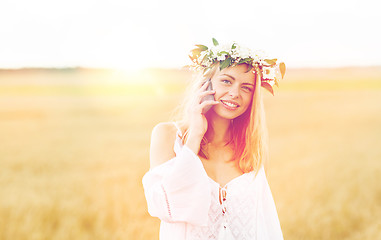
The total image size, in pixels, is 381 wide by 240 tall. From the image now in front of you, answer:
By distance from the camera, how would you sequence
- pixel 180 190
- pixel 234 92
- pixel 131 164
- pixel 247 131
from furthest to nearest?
1. pixel 131 164
2. pixel 247 131
3. pixel 234 92
4. pixel 180 190

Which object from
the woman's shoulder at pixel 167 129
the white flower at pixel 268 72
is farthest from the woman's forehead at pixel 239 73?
the woman's shoulder at pixel 167 129

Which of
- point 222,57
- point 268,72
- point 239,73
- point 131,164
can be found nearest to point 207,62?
point 222,57

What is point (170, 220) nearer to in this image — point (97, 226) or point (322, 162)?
point (97, 226)

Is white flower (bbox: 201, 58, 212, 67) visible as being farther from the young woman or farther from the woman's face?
the woman's face

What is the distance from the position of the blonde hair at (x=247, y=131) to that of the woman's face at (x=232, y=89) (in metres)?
0.06

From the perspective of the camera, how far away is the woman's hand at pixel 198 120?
7.62 feet

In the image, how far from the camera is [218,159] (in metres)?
2.66

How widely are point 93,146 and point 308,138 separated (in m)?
4.30

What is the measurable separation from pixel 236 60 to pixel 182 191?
2.64 ft

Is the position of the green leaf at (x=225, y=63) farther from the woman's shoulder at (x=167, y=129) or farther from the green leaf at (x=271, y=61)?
the woman's shoulder at (x=167, y=129)

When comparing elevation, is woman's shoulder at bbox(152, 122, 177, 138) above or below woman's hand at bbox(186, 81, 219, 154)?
below

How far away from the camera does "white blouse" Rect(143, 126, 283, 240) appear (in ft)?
7.34

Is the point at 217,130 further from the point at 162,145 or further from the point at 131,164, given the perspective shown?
the point at 131,164

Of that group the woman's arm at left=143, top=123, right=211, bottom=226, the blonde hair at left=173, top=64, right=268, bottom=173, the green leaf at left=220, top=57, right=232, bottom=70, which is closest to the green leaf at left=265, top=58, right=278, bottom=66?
the blonde hair at left=173, top=64, right=268, bottom=173
